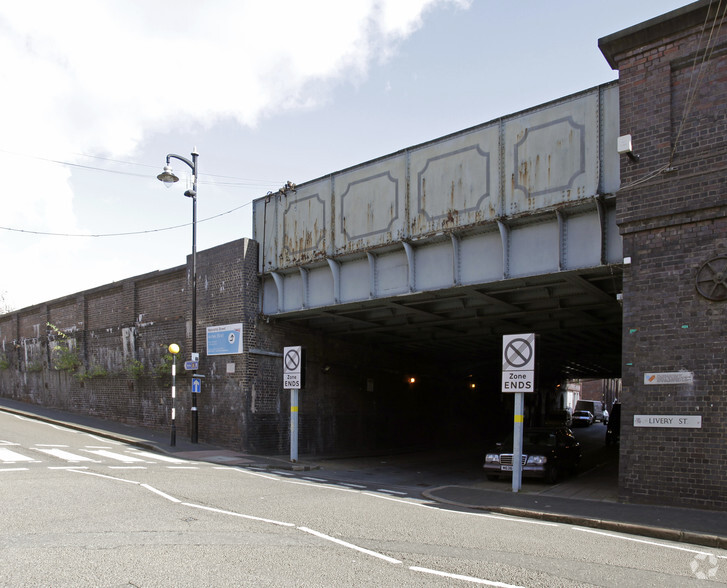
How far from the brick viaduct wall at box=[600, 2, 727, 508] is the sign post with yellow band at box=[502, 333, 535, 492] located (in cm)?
202

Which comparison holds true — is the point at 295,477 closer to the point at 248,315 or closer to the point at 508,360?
the point at 508,360

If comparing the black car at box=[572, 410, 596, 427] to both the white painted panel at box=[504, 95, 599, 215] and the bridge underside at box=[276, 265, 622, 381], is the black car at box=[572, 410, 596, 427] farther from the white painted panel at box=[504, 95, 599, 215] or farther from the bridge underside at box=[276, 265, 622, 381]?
the white painted panel at box=[504, 95, 599, 215]

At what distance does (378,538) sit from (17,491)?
648 cm

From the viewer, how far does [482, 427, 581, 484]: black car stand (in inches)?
604

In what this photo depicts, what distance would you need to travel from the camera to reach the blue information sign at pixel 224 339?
2088 cm

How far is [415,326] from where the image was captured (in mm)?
22359

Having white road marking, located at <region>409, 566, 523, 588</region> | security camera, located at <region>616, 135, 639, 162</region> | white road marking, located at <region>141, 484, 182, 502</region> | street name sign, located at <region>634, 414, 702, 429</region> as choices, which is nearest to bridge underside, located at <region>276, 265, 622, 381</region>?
security camera, located at <region>616, 135, 639, 162</region>

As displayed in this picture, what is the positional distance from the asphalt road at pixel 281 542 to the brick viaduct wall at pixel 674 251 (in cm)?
295

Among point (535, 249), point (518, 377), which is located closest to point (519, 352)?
point (518, 377)

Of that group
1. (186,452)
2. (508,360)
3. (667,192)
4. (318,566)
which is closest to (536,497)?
(508,360)

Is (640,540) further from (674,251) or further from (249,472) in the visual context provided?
(249,472)

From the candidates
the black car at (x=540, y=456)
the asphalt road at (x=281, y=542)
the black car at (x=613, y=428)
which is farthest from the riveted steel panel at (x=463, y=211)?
the black car at (x=613, y=428)

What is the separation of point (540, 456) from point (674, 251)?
6397 mm

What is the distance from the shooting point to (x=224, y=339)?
21391mm
